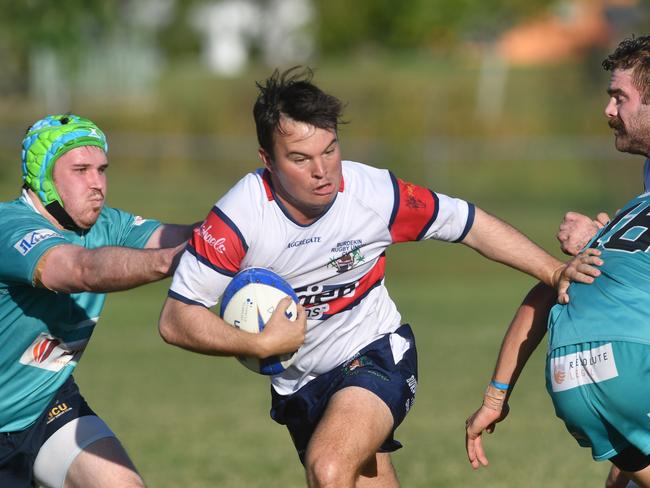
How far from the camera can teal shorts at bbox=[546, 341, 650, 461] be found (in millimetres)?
4520

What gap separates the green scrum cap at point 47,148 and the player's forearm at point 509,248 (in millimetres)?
2030

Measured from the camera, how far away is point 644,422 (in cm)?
456

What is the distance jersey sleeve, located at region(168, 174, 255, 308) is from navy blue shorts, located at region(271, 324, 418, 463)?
0.87 metres

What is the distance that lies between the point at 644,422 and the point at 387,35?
3946 cm

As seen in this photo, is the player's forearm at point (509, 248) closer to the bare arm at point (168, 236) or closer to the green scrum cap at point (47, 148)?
the bare arm at point (168, 236)

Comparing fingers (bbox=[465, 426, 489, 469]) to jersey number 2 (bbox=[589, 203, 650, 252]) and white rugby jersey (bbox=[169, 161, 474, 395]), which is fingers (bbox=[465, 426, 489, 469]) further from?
jersey number 2 (bbox=[589, 203, 650, 252])

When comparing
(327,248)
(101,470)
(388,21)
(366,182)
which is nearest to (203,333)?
(327,248)

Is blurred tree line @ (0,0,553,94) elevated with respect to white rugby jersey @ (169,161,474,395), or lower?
lower

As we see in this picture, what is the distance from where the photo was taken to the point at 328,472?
4.87 metres

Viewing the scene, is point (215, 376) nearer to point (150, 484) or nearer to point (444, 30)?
point (150, 484)

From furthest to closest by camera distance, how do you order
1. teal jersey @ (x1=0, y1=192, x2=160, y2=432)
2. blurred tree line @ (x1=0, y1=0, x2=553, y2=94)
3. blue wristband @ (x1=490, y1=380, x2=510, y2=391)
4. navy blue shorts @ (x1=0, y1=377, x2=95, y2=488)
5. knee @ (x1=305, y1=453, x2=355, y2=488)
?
1. blurred tree line @ (x1=0, y1=0, x2=553, y2=94)
2. navy blue shorts @ (x1=0, y1=377, x2=95, y2=488)
3. teal jersey @ (x1=0, y1=192, x2=160, y2=432)
4. blue wristband @ (x1=490, y1=380, x2=510, y2=391)
5. knee @ (x1=305, y1=453, x2=355, y2=488)

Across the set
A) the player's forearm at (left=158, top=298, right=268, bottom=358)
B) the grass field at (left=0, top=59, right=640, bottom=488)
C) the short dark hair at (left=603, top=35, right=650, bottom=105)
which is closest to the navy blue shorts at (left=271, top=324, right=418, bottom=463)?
the player's forearm at (left=158, top=298, right=268, bottom=358)

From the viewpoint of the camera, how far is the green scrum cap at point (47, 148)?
5.48 meters

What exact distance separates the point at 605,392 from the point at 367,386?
1.29 metres
